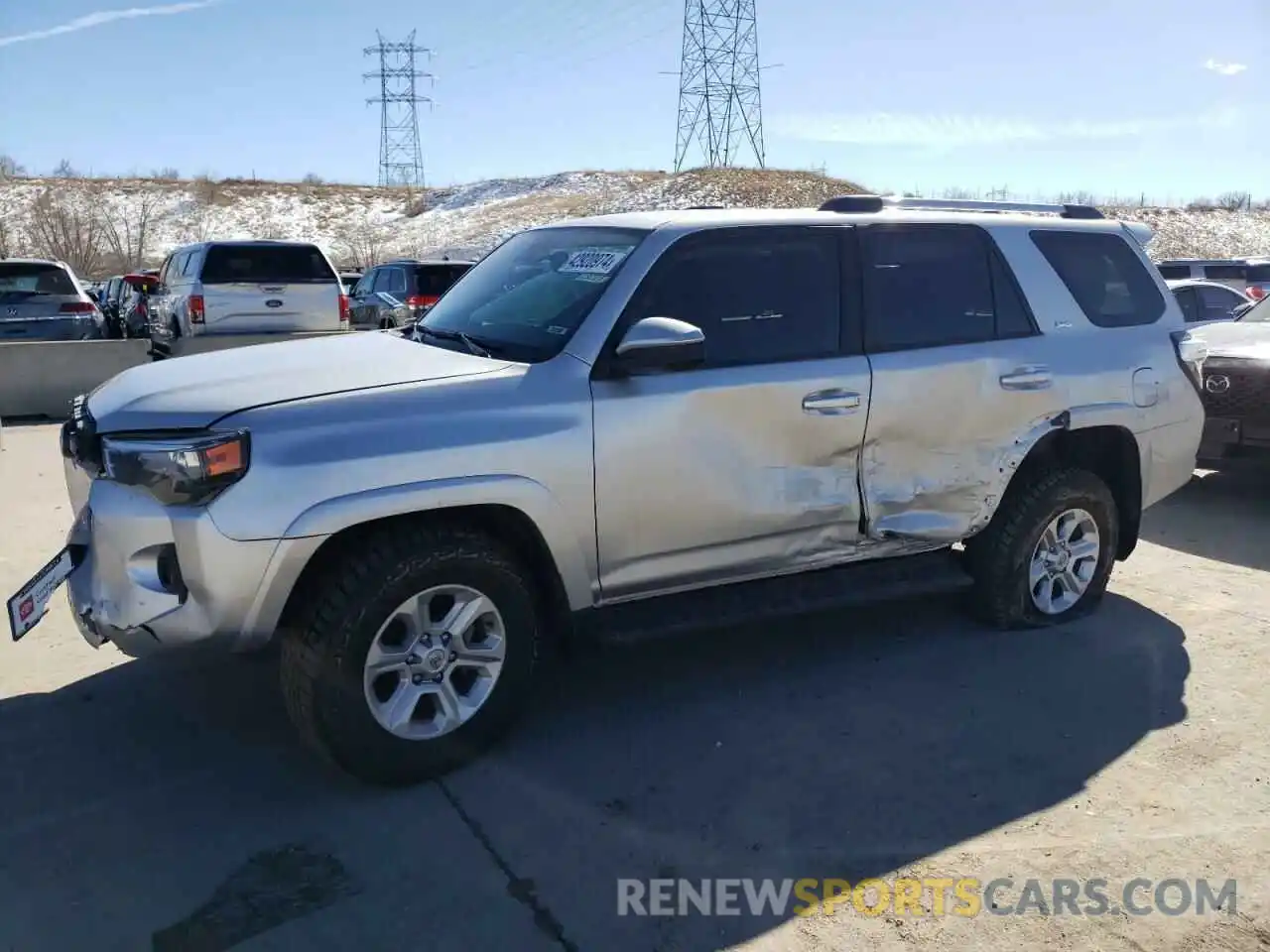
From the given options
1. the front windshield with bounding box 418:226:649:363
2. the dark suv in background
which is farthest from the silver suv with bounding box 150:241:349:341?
the front windshield with bounding box 418:226:649:363

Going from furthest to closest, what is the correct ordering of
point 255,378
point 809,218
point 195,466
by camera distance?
point 809,218
point 255,378
point 195,466

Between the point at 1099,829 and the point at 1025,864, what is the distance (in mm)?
375

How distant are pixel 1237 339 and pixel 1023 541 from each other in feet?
14.9

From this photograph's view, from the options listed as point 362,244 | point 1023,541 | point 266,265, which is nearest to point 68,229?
point 362,244

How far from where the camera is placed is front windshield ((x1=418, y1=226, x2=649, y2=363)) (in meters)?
3.99

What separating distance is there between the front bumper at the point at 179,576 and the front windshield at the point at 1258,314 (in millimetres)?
8582

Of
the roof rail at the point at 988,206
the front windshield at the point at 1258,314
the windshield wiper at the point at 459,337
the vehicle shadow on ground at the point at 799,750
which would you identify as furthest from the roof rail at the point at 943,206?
the front windshield at the point at 1258,314

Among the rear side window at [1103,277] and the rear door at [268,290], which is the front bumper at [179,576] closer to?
the rear side window at [1103,277]

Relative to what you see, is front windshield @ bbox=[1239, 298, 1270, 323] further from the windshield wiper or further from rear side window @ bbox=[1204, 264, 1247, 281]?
rear side window @ bbox=[1204, 264, 1247, 281]

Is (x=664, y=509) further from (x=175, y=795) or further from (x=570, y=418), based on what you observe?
(x=175, y=795)

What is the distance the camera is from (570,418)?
3.70m

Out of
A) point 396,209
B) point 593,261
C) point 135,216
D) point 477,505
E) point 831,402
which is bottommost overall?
point 477,505

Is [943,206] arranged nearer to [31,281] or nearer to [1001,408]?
[1001,408]

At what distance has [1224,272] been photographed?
20562 millimetres
